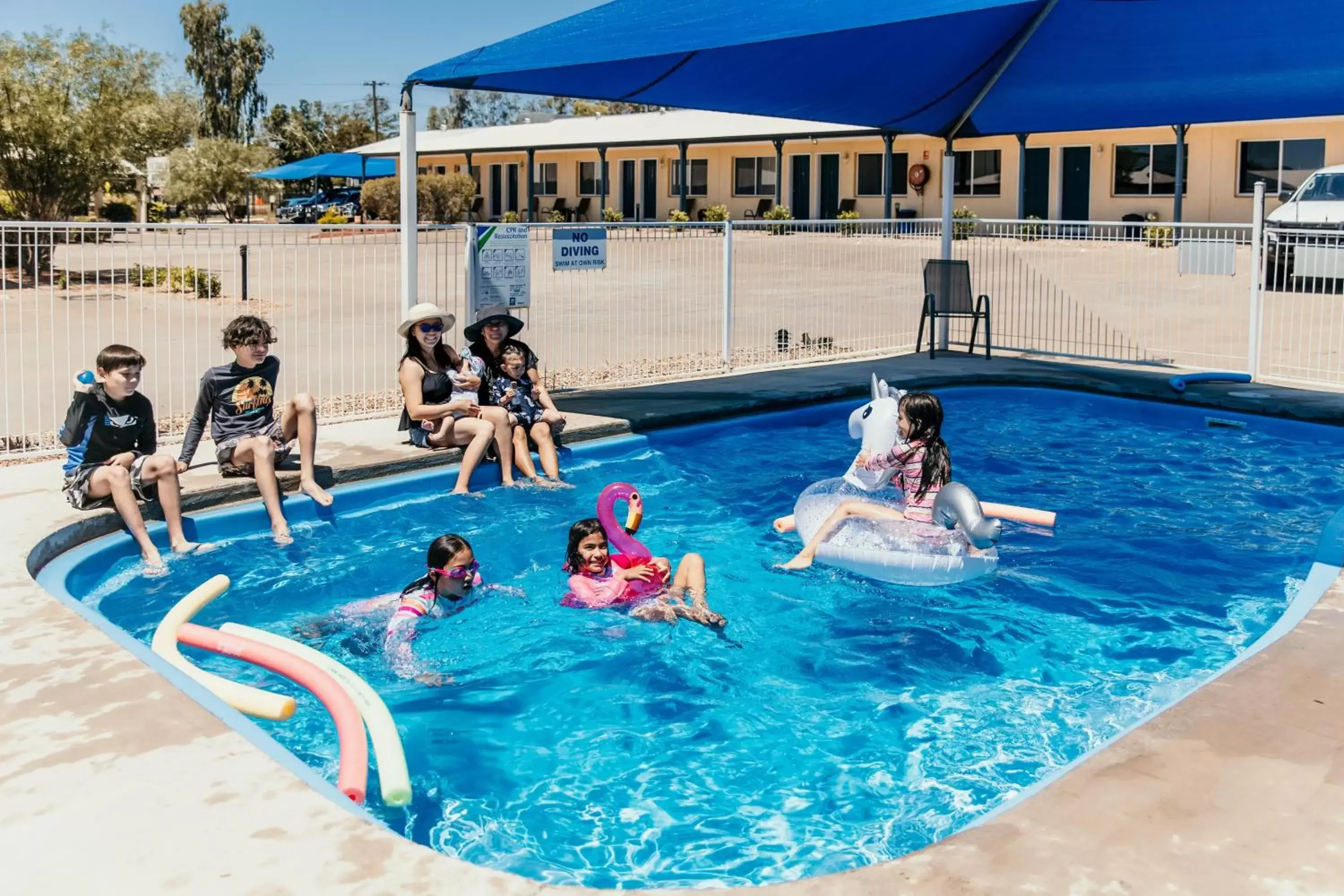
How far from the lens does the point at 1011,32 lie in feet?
35.6

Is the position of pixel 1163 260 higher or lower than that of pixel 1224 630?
higher

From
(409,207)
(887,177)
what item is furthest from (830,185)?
(409,207)

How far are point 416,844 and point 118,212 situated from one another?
56257mm

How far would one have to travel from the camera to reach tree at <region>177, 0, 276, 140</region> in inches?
3241

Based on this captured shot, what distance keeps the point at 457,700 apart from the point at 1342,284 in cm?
1388

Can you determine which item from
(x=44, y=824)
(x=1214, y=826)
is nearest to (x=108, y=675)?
(x=44, y=824)

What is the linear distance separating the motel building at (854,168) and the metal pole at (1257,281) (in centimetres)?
1180

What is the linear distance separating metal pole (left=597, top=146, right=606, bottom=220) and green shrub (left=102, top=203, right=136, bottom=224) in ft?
66.4

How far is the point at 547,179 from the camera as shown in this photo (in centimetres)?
4978

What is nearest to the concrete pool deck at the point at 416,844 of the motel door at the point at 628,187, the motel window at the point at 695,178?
the motel window at the point at 695,178

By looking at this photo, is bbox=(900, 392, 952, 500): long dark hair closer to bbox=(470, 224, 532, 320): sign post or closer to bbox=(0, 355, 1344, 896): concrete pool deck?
bbox=(0, 355, 1344, 896): concrete pool deck

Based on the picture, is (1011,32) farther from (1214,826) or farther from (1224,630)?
(1214,826)

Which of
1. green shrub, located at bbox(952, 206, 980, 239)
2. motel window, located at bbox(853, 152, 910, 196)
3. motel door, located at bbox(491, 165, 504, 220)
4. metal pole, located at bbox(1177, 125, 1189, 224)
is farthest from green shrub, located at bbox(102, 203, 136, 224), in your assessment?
green shrub, located at bbox(952, 206, 980, 239)

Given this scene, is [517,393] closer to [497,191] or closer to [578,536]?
[578,536]
